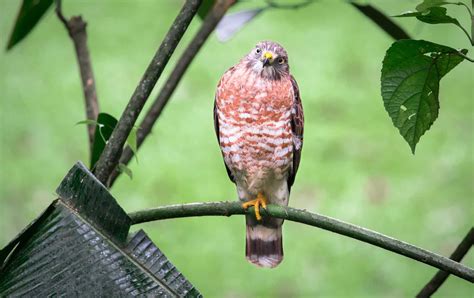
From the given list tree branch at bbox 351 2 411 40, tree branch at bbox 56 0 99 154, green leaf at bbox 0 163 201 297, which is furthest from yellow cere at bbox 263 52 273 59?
green leaf at bbox 0 163 201 297

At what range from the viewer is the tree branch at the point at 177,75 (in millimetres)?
1932

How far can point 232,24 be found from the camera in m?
2.25

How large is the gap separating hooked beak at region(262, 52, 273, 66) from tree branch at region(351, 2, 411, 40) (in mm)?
298

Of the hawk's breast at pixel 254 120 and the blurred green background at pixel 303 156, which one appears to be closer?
the hawk's breast at pixel 254 120

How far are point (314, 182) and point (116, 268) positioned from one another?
4338mm

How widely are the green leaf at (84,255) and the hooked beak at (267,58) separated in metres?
1.10

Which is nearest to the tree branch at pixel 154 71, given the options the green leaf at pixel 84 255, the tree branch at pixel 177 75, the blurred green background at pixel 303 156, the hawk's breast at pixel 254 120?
the green leaf at pixel 84 255

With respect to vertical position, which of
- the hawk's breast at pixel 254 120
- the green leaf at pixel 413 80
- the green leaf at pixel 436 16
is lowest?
the green leaf at pixel 413 80

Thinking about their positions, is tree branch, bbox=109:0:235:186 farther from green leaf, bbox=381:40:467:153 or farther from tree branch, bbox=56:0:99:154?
green leaf, bbox=381:40:467:153

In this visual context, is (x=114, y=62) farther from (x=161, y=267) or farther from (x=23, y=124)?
(x=161, y=267)

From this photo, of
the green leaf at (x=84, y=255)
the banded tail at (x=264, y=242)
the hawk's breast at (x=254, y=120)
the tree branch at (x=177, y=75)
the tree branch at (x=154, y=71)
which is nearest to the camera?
the green leaf at (x=84, y=255)

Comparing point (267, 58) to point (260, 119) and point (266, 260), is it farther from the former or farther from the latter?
point (266, 260)

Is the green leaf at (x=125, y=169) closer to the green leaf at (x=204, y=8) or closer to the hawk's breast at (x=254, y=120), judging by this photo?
the hawk's breast at (x=254, y=120)

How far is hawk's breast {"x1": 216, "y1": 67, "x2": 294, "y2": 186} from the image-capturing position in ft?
6.99
